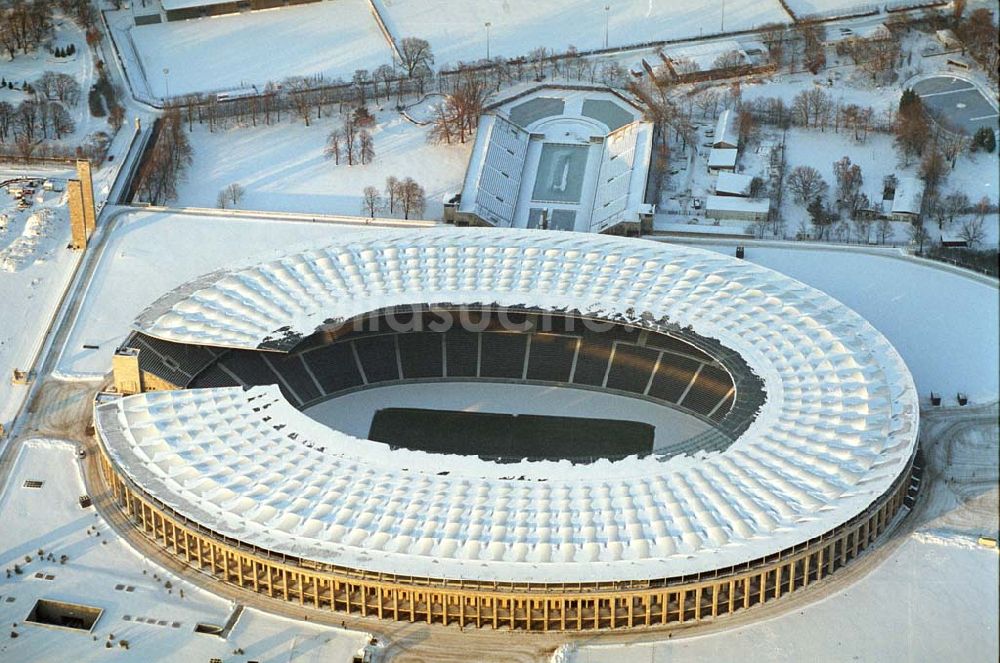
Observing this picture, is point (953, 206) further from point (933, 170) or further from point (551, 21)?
point (551, 21)

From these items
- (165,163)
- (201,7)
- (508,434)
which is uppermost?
(201,7)

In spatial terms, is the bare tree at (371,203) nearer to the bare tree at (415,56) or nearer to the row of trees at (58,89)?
the bare tree at (415,56)

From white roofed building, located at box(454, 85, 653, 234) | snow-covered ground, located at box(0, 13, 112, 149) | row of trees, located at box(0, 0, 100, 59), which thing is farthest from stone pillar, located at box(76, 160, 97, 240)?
row of trees, located at box(0, 0, 100, 59)

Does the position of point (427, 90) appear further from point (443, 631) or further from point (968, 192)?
point (443, 631)

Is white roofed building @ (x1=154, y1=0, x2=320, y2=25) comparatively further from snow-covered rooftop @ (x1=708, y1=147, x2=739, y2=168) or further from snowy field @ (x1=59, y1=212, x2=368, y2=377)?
snow-covered rooftop @ (x1=708, y1=147, x2=739, y2=168)

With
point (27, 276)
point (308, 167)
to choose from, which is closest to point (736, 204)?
point (308, 167)

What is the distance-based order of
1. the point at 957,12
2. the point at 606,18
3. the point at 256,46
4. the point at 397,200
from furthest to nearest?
the point at 606,18
the point at 256,46
the point at 957,12
the point at 397,200
